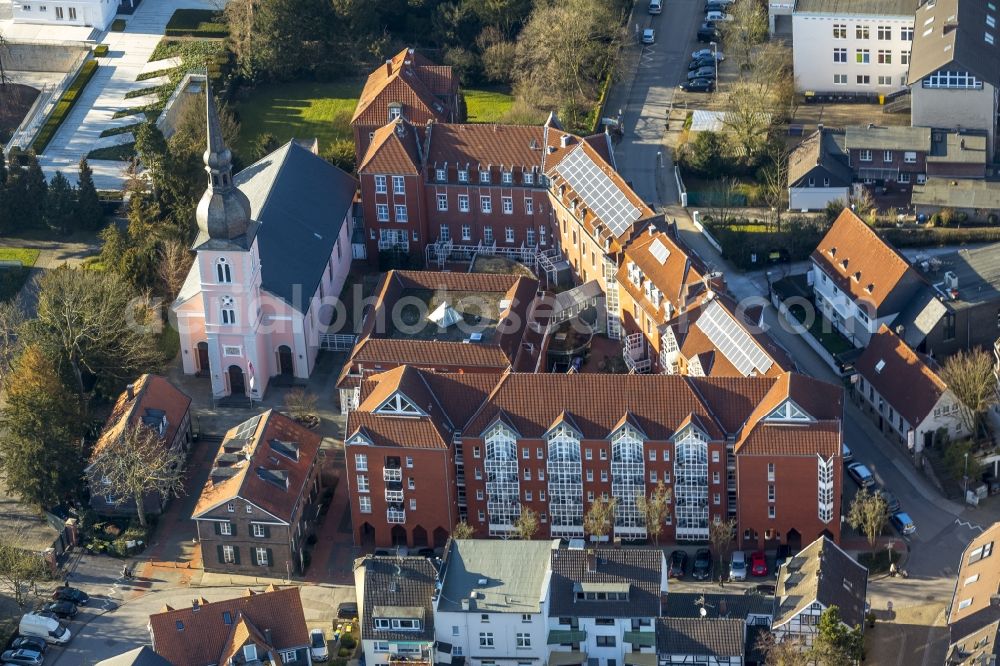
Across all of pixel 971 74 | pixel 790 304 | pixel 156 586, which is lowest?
A: pixel 156 586

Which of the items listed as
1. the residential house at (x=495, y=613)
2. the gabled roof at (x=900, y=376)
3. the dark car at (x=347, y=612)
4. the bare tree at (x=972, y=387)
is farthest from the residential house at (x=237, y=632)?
the bare tree at (x=972, y=387)

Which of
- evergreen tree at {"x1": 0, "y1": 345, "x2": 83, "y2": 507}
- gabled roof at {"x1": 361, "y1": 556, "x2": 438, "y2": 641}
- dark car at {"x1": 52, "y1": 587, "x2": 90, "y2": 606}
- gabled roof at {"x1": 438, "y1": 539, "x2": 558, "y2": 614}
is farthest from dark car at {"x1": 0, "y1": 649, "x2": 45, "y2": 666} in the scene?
gabled roof at {"x1": 438, "y1": 539, "x2": 558, "y2": 614}

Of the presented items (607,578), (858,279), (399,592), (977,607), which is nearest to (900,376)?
(858,279)

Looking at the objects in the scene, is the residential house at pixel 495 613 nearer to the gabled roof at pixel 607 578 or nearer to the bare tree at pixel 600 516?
the gabled roof at pixel 607 578

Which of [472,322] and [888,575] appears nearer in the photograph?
[888,575]

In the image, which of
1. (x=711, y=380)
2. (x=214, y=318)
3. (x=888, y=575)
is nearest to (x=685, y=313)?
(x=711, y=380)

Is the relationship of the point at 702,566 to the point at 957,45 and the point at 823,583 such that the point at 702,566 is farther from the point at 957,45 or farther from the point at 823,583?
the point at 957,45

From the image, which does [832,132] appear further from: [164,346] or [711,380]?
[164,346]
